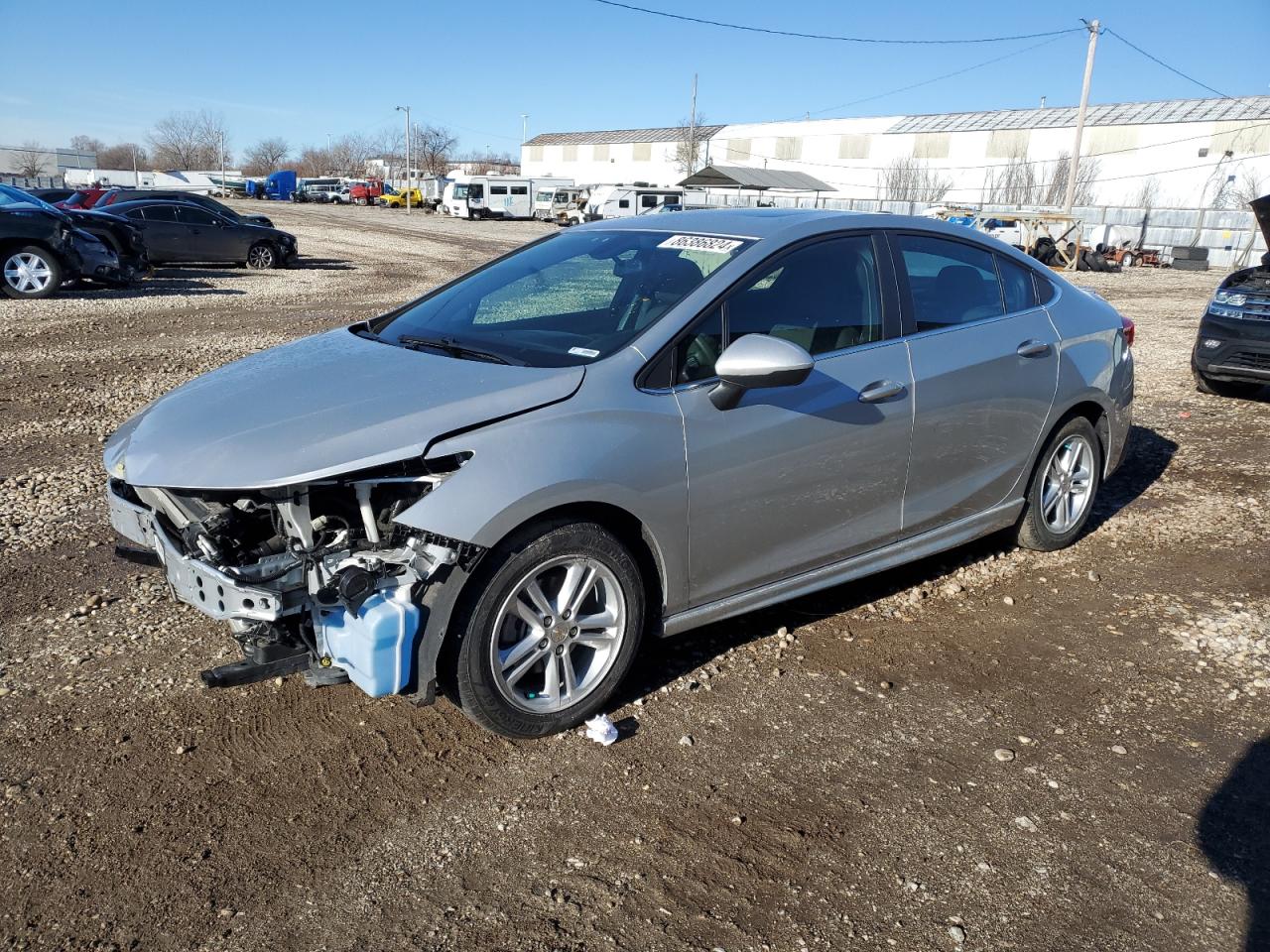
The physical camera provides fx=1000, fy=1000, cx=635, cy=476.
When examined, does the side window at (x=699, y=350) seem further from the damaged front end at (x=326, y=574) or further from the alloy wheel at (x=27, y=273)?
the alloy wheel at (x=27, y=273)

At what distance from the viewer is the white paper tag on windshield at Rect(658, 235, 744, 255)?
3875 millimetres

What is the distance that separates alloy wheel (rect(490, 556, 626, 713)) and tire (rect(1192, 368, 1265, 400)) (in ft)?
27.5

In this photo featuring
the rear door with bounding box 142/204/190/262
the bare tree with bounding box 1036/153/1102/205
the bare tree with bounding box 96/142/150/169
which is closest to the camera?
the rear door with bounding box 142/204/190/262

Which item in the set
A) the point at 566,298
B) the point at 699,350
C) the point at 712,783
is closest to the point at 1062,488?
the point at 699,350

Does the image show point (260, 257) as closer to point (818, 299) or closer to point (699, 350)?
point (818, 299)

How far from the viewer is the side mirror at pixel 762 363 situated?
3.33m

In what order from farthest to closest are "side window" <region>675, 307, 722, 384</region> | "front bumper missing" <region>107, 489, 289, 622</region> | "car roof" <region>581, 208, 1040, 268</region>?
"car roof" <region>581, 208, 1040, 268</region>
"side window" <region>675, 307, 722, 384</region>
"front bumper missing" <region>107, 489, 289, 622</region>

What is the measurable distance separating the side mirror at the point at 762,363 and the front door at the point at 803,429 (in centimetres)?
17

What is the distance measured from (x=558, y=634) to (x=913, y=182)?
68.5 m

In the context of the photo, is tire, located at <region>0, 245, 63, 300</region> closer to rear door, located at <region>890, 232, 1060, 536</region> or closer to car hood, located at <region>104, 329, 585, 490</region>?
car hood, located at <region>104, 329, 585, 490</region>

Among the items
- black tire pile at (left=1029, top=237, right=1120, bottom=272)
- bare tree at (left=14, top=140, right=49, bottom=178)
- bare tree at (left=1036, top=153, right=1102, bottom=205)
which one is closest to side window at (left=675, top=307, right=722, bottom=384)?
black tire pile at (left=1029, top=237, right=1120, bottom=272)

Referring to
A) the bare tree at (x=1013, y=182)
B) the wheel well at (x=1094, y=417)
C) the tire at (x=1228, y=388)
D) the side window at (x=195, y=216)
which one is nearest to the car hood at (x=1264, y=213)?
the tire at (x=1228, y=388)

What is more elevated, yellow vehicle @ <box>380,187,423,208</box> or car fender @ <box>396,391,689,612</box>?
car fender @ <box>396,391,689,612</box>

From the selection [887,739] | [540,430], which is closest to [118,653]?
[540,430]
